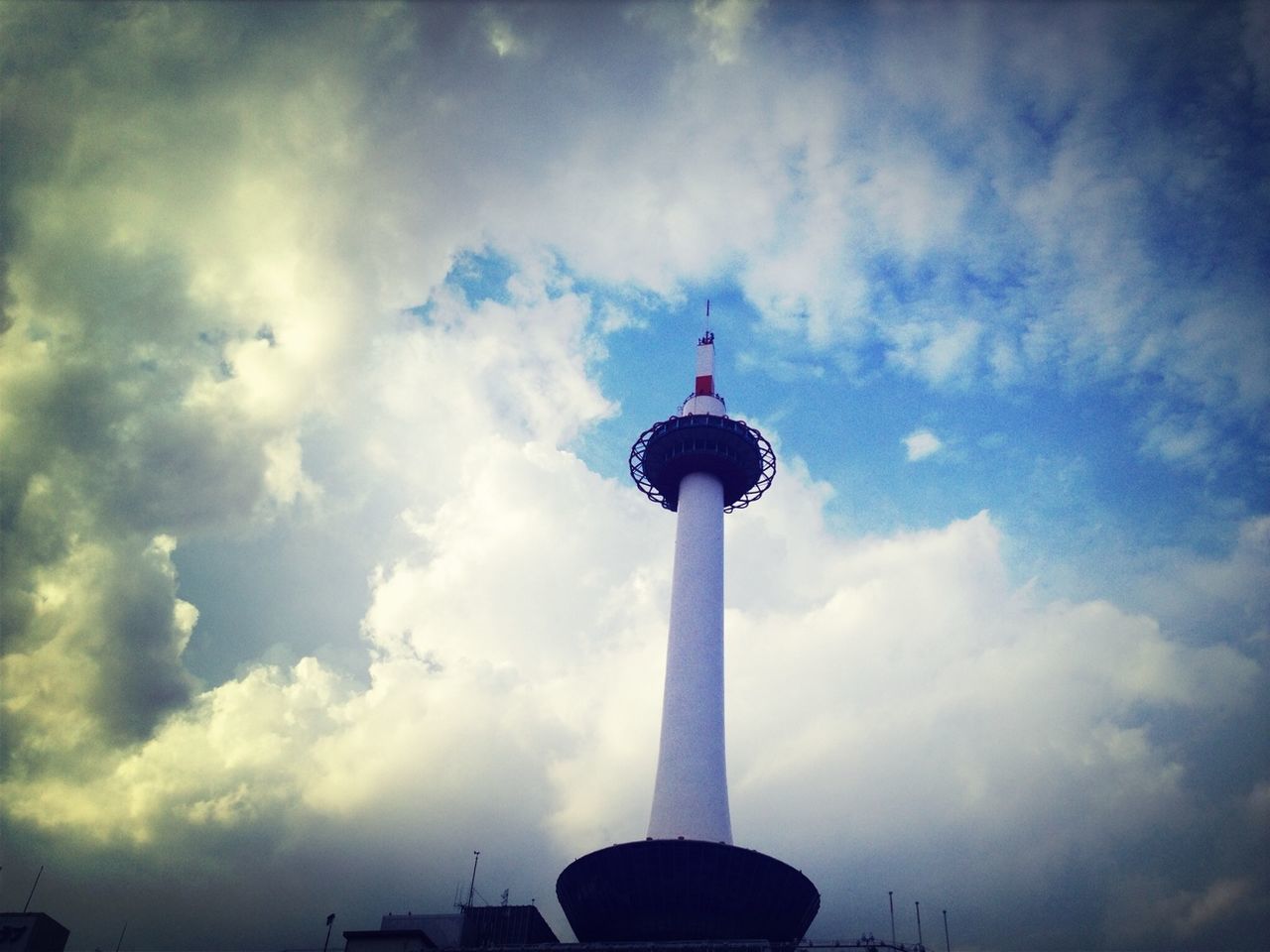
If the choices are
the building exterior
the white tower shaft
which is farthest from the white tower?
the building exterior

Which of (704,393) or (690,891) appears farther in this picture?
(704,393)

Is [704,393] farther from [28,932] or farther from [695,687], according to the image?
[28,932]

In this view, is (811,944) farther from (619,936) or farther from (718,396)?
(718,396)

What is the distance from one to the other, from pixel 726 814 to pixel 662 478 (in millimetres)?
33776

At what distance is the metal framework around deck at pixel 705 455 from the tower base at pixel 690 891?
119 feet

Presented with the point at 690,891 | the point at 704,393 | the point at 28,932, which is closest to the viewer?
the point at 690,891

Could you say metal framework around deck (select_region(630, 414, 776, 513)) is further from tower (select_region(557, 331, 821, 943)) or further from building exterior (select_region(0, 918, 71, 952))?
building exterior (select_region(0, 918, 71, 952))

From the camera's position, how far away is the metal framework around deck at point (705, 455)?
292 feet

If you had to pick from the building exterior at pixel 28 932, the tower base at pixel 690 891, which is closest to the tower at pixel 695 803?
the tower base at pixel 690 891

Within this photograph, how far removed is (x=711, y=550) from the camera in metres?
84.1

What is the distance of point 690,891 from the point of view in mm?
63312

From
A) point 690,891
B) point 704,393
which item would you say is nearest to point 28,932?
point 690,891

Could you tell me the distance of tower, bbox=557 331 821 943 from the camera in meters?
63.4

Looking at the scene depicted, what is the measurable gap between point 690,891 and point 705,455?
130 feet
